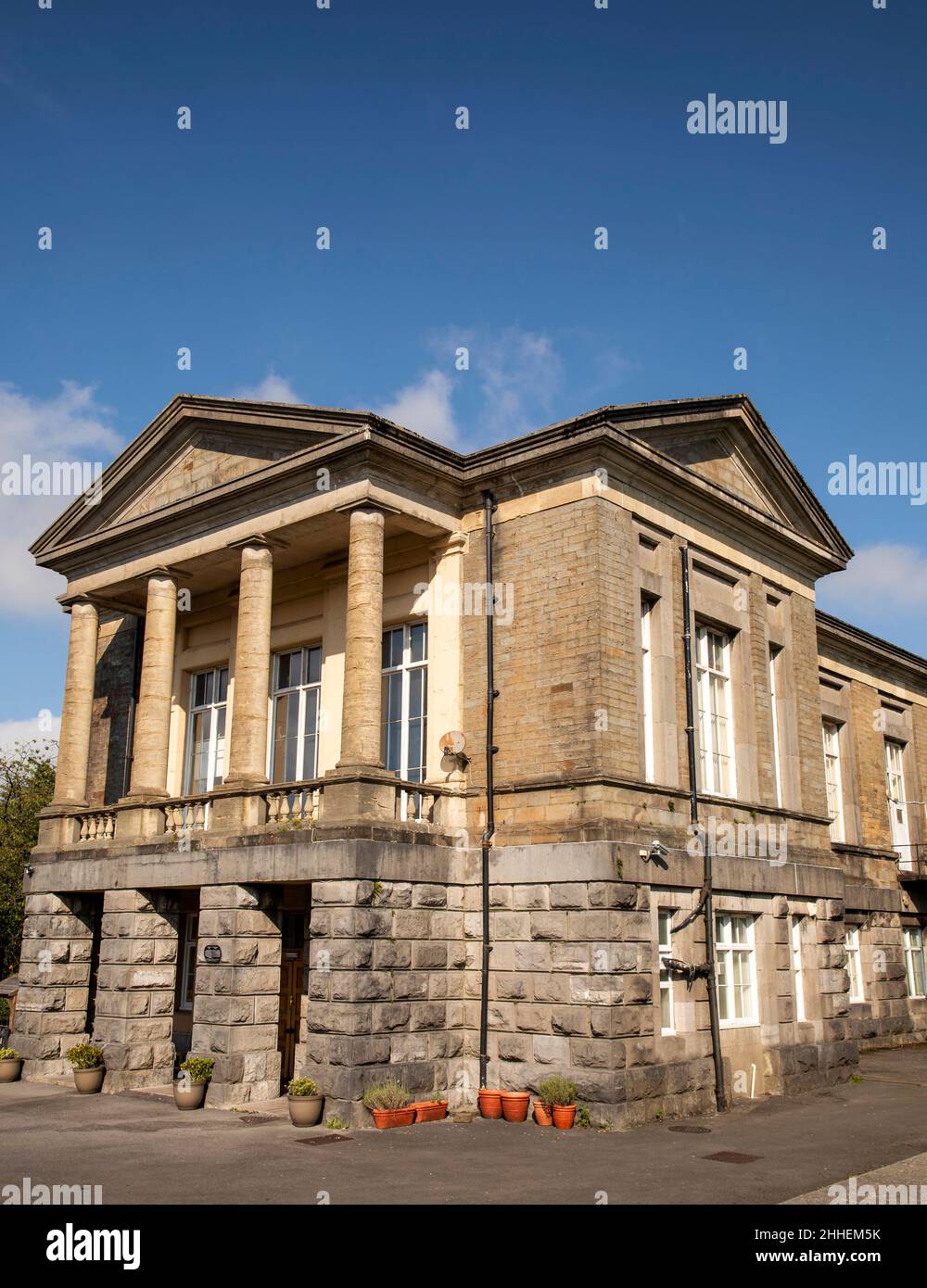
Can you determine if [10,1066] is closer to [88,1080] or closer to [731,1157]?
[88,1080]

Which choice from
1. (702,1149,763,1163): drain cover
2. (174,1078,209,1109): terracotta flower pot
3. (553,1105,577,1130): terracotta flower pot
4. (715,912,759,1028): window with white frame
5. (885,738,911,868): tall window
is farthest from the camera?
(885,738,911,868): tall window

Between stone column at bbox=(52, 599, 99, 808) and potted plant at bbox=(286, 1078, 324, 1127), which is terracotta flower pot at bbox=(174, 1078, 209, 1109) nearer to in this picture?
potted plant at bbox=(286, 1078, 324, 1127)

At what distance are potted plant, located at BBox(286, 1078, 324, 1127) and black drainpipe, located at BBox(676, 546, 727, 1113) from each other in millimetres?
5935

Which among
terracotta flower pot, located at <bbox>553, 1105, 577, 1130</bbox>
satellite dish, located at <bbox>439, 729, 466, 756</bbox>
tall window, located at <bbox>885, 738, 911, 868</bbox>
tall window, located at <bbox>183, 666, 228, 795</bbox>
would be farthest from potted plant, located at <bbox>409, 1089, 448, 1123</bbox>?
tall window, located at <bbox>885, 738, 911, 868</bbox>

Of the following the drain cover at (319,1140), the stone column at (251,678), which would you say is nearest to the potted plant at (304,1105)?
the drain cover at (319,1140)

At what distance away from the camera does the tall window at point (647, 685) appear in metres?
18.0

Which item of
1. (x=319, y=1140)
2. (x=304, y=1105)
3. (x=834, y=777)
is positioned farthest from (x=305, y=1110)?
(x=834, y=777)

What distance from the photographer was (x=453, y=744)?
18109 mm

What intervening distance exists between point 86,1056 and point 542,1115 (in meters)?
8.47

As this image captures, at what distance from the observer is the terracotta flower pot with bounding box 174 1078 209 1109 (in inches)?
682

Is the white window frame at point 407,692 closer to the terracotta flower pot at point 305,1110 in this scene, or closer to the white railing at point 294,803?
the white railing at point 294,803
